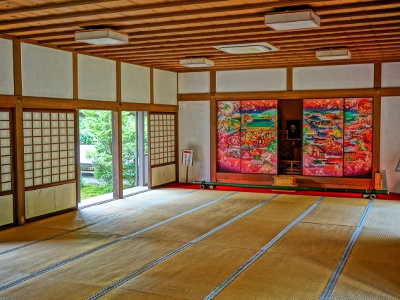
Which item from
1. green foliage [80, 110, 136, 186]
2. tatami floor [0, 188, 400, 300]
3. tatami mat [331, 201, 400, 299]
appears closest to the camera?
tatami mat [331, 201, 400, 299]

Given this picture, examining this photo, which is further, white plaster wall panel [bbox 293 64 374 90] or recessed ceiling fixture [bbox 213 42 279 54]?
white plaster wall panel [bbox 293 64 374 90]

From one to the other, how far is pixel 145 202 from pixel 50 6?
4.86 meters

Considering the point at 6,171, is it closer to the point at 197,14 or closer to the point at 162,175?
the point at 197,14

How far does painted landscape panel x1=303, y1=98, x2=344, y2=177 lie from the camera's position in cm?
1075

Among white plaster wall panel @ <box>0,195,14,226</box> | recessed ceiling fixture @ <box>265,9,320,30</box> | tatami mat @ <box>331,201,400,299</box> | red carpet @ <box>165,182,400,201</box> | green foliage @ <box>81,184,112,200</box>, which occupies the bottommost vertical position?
green foliage @ <box>81,184,112,200</box>

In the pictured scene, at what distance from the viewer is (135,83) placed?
412 inches

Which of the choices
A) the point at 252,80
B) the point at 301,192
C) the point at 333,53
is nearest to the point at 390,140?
the point at 301,192

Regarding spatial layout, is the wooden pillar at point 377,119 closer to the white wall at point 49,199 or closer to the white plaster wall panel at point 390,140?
the white plaster wall panel at point 390,140

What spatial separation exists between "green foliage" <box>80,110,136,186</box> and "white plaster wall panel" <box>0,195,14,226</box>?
18.7ft

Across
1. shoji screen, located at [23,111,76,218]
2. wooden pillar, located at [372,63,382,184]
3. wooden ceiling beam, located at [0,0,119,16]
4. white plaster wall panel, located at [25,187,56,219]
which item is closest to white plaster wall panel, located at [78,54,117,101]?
shoji screen, located at [23,111,76,218]

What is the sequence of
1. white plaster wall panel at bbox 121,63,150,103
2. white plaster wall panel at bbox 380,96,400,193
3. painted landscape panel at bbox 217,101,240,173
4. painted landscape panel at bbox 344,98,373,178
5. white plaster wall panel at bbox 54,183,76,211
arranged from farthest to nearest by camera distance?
painted landscape panel at bbox 217,101,240,173 → painted landscape panel at bbox 344,98,373,178 → white plaster wall panel at bbox 380,96,400,193 → white plaster wall panel at bbox 121,63,150,103 → white plaster wall panel at bbox 54,183,76,211

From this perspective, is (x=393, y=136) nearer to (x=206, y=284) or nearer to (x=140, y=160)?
(x=140, y=160)

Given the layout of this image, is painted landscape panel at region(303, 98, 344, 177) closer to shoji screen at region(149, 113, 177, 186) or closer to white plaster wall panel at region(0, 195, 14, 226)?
shoji screen at region(149, 113, 177, 186)

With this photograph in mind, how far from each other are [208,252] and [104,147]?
7893 millimetres
